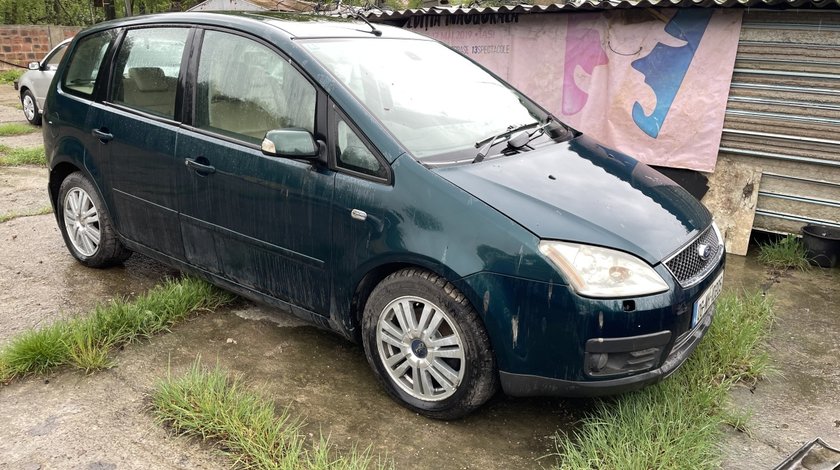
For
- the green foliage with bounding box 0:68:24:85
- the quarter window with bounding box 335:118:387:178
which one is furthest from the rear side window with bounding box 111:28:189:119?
the green foliage with bounding box 0:68:24:85

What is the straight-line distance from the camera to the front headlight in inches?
98.7

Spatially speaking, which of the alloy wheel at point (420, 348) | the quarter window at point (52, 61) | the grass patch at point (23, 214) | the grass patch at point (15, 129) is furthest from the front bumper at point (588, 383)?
the quarter window at point (52, 61)

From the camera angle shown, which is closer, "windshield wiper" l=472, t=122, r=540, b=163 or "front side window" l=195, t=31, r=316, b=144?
"windshield wiper" l=472, t=122, r=540, b=163

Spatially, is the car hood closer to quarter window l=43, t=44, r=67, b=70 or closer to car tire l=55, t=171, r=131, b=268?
car tire l=55, t=171, r=131, b=268

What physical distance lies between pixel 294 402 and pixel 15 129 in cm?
981

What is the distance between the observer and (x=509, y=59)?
6.93m

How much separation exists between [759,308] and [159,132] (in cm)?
389

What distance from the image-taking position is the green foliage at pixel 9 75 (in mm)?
17455

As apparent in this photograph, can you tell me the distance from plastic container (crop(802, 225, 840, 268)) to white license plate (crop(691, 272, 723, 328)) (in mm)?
2820

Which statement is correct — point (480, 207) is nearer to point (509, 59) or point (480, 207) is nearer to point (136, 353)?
point (136, 353)

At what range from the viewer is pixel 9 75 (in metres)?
18.1

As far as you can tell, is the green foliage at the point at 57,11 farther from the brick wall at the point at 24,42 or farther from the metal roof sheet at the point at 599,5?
the metal roof sheet at the point at 599,5

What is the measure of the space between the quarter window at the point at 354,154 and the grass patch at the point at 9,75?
18326 millimetres

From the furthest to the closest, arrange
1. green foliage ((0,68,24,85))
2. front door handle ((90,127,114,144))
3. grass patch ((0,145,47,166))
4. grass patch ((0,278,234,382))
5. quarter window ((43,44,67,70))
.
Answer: green foliage ((0,68,24,85)) < quarter window ((43,44,67,70)) < grass patch ((0,145,47,166)) < front door handle ((90,127,114,144)) < grass patch ((0,278,234,382))
